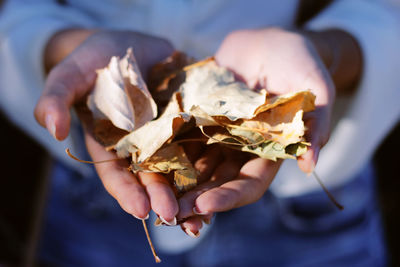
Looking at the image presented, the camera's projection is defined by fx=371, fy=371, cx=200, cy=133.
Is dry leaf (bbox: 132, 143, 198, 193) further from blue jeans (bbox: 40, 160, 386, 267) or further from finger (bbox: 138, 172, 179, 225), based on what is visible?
blue jeans (bbox: 40, 160, 386, 267)

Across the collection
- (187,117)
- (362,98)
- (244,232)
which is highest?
(187,117)

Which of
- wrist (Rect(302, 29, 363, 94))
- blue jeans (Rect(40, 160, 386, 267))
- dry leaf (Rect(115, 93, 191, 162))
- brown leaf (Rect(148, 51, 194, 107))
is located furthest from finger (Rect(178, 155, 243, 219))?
blue jeans (Rect(40, 160, 386, 267))

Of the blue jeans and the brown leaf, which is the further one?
the blue jeans

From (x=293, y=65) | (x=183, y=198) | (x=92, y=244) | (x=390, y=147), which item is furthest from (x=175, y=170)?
(x=390, y=147)

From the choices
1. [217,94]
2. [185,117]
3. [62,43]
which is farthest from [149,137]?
[62,43]

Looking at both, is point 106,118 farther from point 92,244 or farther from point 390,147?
point 390,147

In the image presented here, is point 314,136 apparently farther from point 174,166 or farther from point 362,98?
point 362,98

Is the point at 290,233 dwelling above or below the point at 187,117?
below

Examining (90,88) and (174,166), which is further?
(90,88)
